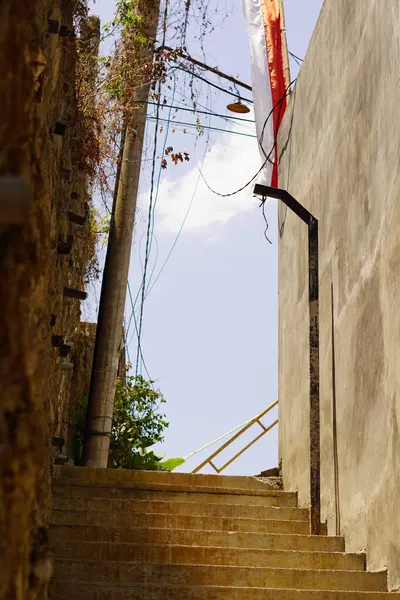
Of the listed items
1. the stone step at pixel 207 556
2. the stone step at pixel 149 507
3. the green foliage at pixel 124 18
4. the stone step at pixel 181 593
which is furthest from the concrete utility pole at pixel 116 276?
the stone step at pixel 181 593

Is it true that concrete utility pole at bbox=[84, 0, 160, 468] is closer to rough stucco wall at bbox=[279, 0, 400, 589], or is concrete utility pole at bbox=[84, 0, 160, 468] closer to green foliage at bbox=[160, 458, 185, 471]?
green foliage at bbox=[160, 458, 185, 471]

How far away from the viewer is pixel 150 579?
514cm

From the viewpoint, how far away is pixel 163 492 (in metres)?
6.84

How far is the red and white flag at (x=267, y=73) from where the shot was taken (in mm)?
9898

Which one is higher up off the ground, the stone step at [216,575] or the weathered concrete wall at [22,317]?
the weathered concrete wall at [22,317]

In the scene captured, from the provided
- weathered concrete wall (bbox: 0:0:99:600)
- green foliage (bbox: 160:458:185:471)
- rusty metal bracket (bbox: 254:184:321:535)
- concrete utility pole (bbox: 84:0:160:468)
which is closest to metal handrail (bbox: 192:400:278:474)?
green foliage (bbox: 160:458:185:471)

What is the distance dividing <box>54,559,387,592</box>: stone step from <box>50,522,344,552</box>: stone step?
1.93ft

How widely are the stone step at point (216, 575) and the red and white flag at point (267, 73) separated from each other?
5.24 m

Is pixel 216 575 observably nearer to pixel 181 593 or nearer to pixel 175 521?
pixel 181 593

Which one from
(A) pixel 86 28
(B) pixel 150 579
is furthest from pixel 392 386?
(A) pixel 86 28

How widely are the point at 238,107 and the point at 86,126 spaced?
17.0 feet

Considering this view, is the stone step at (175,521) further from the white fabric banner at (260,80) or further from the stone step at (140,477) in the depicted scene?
the white fabric banner at (260,80)

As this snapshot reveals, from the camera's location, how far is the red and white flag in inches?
390

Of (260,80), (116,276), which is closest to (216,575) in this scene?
(116,276)
